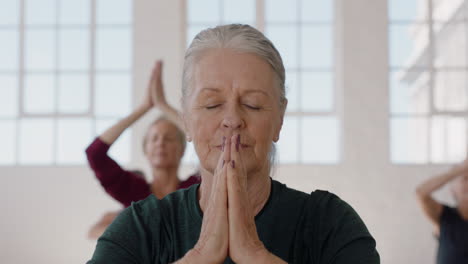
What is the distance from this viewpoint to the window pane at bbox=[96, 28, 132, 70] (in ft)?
26.8

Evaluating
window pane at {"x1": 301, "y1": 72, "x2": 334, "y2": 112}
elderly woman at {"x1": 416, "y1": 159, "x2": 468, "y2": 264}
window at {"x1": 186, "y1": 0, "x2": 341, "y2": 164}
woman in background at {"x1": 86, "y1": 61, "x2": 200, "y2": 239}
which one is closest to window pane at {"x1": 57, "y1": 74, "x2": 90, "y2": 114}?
window at {"x1": 186, "y1": 0, "x2": 341, "y2": 164}

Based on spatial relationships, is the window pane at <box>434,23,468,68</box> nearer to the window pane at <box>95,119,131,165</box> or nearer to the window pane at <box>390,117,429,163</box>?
the window pane at <box>390,117,429,163</box>

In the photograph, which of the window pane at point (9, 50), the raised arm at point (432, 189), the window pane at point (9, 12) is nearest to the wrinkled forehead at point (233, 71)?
the raised arm at point (432, 189)

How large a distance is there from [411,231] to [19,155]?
16.3ft

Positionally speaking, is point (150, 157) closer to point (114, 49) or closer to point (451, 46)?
point (114, 49)

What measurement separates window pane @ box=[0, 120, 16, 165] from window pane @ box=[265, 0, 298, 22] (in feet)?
11.7

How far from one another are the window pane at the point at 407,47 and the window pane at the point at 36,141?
4427mm

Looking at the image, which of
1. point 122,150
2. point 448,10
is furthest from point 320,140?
point 122,150

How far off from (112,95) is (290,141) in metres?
2.34

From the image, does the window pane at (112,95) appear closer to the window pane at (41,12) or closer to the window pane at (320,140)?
the window pane at (41,12)

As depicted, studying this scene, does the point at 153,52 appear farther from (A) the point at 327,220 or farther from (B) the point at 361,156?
(A) the point at 327,220

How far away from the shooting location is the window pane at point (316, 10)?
26.9 feet

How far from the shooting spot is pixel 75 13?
8.34 meters

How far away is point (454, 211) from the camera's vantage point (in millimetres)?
4535
